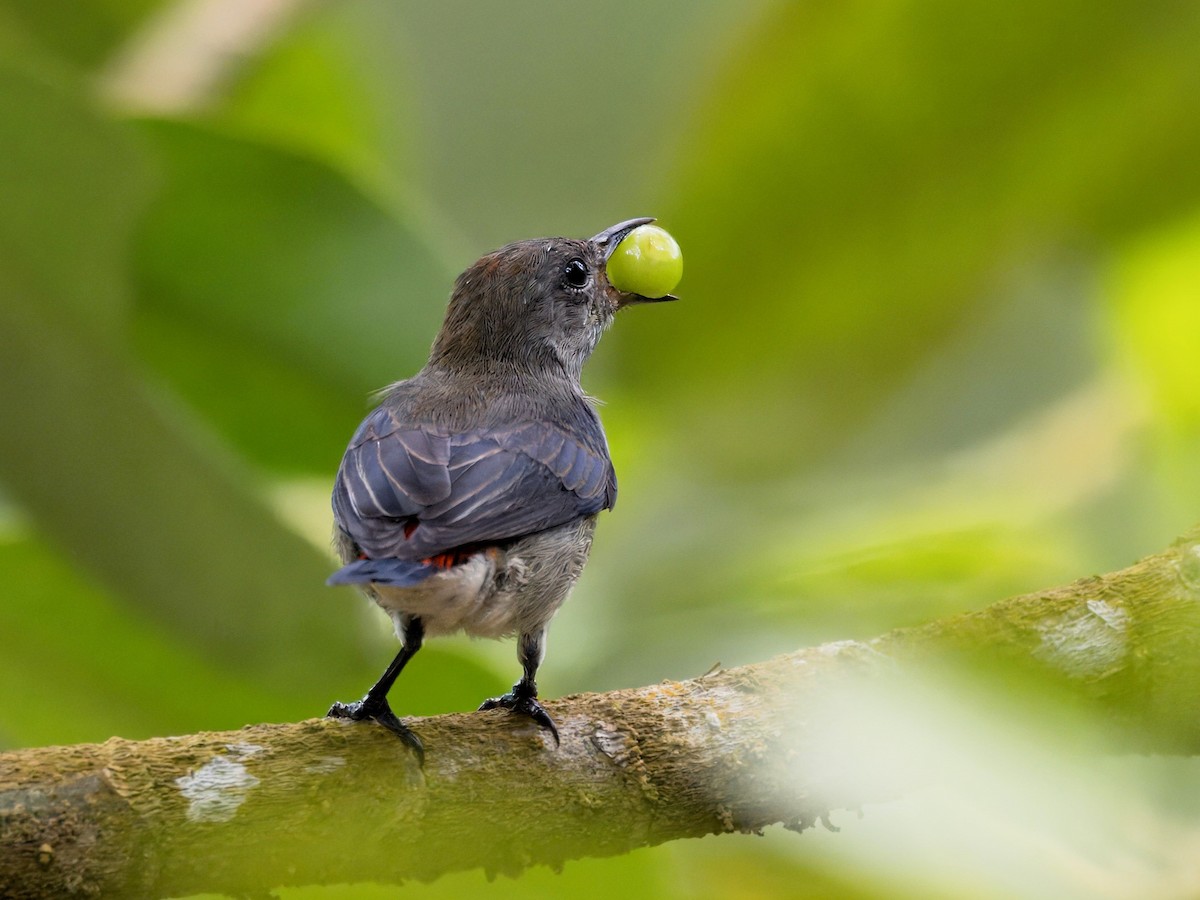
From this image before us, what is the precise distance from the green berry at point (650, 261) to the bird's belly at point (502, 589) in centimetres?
64

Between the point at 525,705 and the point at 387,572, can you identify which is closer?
the point at 387,572

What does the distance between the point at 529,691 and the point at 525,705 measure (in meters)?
0.12

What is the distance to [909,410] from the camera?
3.55 meters

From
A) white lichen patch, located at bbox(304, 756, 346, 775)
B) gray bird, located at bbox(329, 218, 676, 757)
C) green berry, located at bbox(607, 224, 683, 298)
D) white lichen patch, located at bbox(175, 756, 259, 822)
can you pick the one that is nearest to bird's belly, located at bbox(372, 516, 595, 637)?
gray bird, located at bbox(329, 218, 676, 757)

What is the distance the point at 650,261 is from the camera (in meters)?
3.28

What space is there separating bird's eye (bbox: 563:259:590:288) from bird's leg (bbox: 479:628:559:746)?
1.24 metres

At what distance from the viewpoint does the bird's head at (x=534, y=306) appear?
3.71 metres

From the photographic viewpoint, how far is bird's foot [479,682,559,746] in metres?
2.47

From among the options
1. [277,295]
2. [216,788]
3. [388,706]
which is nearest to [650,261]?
[277,295]

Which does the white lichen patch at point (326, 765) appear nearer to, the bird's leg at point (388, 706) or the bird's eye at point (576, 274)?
the bird's leg at point (388, 706)

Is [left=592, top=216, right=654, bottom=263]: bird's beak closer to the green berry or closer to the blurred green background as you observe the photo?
the blurred green background

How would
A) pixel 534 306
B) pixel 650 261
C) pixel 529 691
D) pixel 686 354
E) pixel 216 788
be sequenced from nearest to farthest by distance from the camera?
pixel 216 788
pixel 529 691
pixel 650 261
pixel 686 354
pixel 534 306

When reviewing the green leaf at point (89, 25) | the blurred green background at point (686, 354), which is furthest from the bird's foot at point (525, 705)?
the green leaf at point (89, 25)

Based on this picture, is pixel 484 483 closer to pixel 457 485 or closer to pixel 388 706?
pixel 457 485
